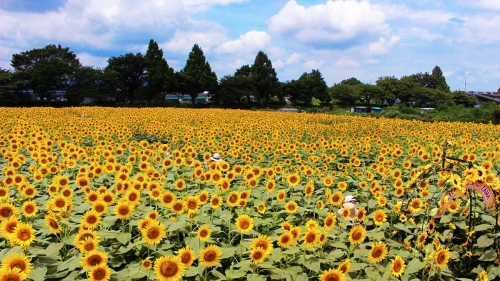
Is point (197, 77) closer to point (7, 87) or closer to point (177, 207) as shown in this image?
point (7, 87)

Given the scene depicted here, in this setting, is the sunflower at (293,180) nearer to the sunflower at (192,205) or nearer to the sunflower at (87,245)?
the sunflower at (192,205)

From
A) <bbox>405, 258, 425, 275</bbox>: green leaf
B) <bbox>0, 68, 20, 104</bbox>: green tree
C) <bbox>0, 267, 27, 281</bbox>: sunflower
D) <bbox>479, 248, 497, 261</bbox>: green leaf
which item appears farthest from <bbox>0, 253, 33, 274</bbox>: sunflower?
<bbox>0, 68, 20, 104</bbox>: green tree

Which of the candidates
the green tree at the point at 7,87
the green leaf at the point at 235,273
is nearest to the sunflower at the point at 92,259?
the green leaf at the point at 235,273

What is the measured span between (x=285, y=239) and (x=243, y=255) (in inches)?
Result: 20.4

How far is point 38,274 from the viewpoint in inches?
89.9

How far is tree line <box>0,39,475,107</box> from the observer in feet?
148

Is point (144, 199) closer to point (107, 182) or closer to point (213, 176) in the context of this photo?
point (213, 176)

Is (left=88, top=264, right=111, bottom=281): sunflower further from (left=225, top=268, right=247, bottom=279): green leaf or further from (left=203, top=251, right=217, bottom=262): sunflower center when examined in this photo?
(left=225, top=268, right=247, bottom=279): green leaf

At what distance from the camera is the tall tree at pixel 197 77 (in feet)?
182

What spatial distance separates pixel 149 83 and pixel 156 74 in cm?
175

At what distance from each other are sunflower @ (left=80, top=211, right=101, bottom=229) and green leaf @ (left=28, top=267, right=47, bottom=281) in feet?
1.44

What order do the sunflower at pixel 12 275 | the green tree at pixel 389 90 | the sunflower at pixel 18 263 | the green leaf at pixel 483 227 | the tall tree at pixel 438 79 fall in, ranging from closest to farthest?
the sunflower at pixel 12 275
the sunflower at pixel 18 263
the green leaf at pixel 483 227
the green tree at pixel 389 90
the tall tree at pixel 438 79

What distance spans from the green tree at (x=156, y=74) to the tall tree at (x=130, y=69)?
3.37 ft

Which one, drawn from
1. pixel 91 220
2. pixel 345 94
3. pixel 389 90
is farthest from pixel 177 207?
pixel 389 90
